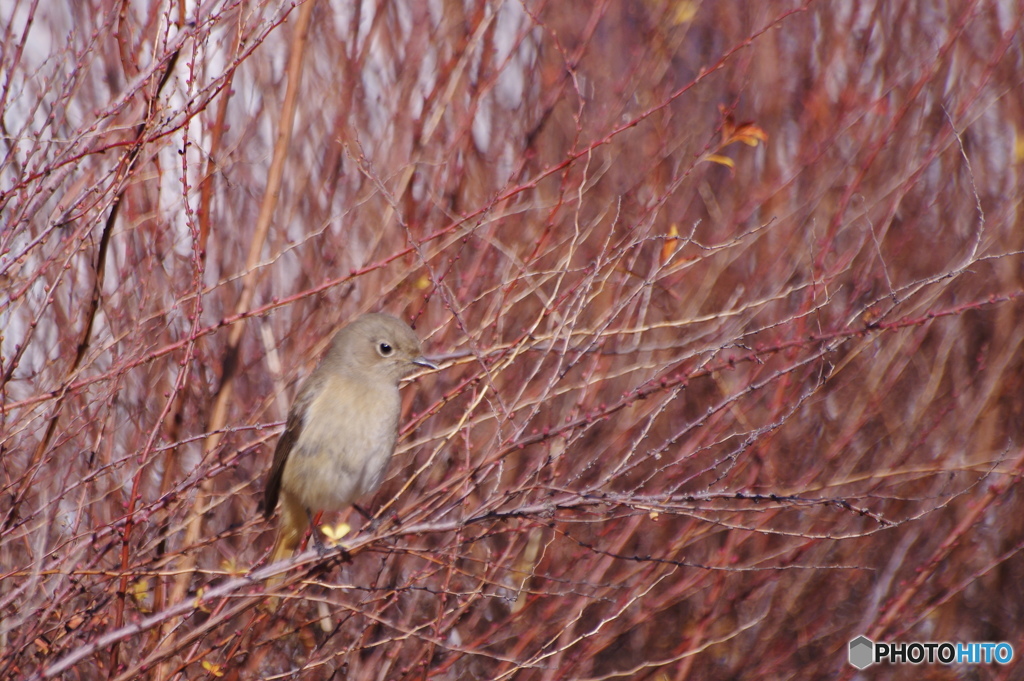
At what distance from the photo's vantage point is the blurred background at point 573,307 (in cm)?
460

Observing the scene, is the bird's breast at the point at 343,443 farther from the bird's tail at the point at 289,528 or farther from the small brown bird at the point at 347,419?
the bird's tail at the point at 289,528

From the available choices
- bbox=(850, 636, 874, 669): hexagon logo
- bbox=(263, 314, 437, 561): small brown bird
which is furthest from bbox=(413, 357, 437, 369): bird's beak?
bbox=(850, 636, 874, 669): hexagon logo

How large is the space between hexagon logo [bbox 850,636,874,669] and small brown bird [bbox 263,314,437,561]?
265 centimetres

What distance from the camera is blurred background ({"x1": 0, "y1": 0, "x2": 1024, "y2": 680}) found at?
15.1ft

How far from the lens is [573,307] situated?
4.27 m

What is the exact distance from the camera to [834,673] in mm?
5789

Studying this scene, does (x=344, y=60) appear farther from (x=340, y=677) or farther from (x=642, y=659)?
(x=642, y=659)

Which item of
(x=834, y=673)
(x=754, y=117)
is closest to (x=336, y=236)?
(x=754, y=117)

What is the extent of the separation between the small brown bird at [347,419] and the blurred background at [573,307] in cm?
18

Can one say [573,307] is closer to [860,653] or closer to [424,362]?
[424,362]

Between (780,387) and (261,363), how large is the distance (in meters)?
3.01

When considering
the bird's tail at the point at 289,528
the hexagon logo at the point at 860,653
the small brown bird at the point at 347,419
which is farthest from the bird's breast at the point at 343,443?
the hexagon logo at the point at 860,653

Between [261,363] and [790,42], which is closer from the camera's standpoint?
[261,363]

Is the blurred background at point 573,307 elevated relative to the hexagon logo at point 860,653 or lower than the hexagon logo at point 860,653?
elevated
